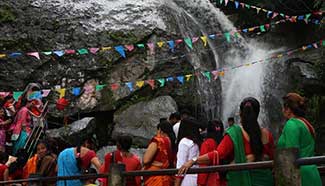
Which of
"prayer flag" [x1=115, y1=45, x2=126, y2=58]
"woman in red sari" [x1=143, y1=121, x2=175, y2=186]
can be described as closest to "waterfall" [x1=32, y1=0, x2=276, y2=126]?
"prayer flag" [x1=115, y1=45, x2=126, y2=58]

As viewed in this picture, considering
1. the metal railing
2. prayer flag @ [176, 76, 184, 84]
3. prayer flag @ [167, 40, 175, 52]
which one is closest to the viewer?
the metal railing

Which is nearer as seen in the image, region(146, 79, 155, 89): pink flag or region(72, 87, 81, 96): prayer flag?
region(72, 87, 81, 96): prayer flag

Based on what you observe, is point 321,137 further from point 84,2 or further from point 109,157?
point 109,157

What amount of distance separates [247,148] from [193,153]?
1256 mm

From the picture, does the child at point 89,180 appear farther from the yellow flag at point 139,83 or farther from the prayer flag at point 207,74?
the prayer flag at point 207,74

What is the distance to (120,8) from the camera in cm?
1425

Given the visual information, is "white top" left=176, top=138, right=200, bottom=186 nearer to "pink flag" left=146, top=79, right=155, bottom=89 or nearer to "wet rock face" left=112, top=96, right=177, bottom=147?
"wet rock face" left=112, top=96, right=177, bottom=147

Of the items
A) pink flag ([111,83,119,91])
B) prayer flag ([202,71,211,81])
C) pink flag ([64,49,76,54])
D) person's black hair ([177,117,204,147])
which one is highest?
pink flag ([64,49,76,54])

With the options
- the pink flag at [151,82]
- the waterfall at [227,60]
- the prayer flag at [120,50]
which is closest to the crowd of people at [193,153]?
the prayer flag at [120,50]

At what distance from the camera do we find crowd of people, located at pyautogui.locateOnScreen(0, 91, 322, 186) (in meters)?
4.12

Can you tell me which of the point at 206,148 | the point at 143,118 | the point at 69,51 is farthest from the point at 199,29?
the point at 206,148

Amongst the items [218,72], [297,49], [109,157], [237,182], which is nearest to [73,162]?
[109,157]

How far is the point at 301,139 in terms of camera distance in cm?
402

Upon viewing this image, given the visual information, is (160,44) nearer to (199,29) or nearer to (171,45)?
(171,45)
